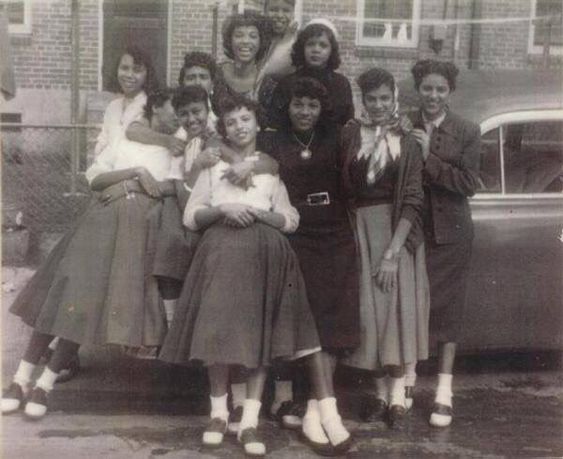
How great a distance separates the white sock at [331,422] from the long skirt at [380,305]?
263 mm

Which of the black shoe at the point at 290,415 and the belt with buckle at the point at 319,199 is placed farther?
the black shoe at the point at 290,415

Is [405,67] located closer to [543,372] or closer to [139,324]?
[543,372]

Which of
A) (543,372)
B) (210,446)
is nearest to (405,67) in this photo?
(543,372)

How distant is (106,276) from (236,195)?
701mm

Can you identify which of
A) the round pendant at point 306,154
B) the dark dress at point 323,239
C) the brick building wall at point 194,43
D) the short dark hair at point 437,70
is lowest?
the dark dress at point 323,239

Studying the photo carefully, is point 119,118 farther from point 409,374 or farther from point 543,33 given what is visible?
point 543,33

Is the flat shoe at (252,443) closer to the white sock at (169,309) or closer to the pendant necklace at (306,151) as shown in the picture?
the white sock at (169,309)

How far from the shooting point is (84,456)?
11.9ft

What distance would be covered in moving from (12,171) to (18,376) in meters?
4.47

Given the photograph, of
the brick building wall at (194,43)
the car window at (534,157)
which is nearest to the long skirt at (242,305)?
the car window at (534,157)

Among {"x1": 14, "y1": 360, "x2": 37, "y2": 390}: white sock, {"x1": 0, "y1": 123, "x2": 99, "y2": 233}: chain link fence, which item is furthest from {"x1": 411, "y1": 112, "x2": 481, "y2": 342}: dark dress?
{"x1": 0, "y1": 123, "x2": 99, "y2": 233}: chain link fence

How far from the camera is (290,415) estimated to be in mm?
3990

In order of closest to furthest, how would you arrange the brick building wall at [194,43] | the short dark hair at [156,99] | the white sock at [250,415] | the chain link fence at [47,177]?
the white sock at [250,415], the short dark hair at [156,99], the chain link fence at [47,177], the brick building wall at [194,43]

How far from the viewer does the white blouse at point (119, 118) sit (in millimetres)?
4059
